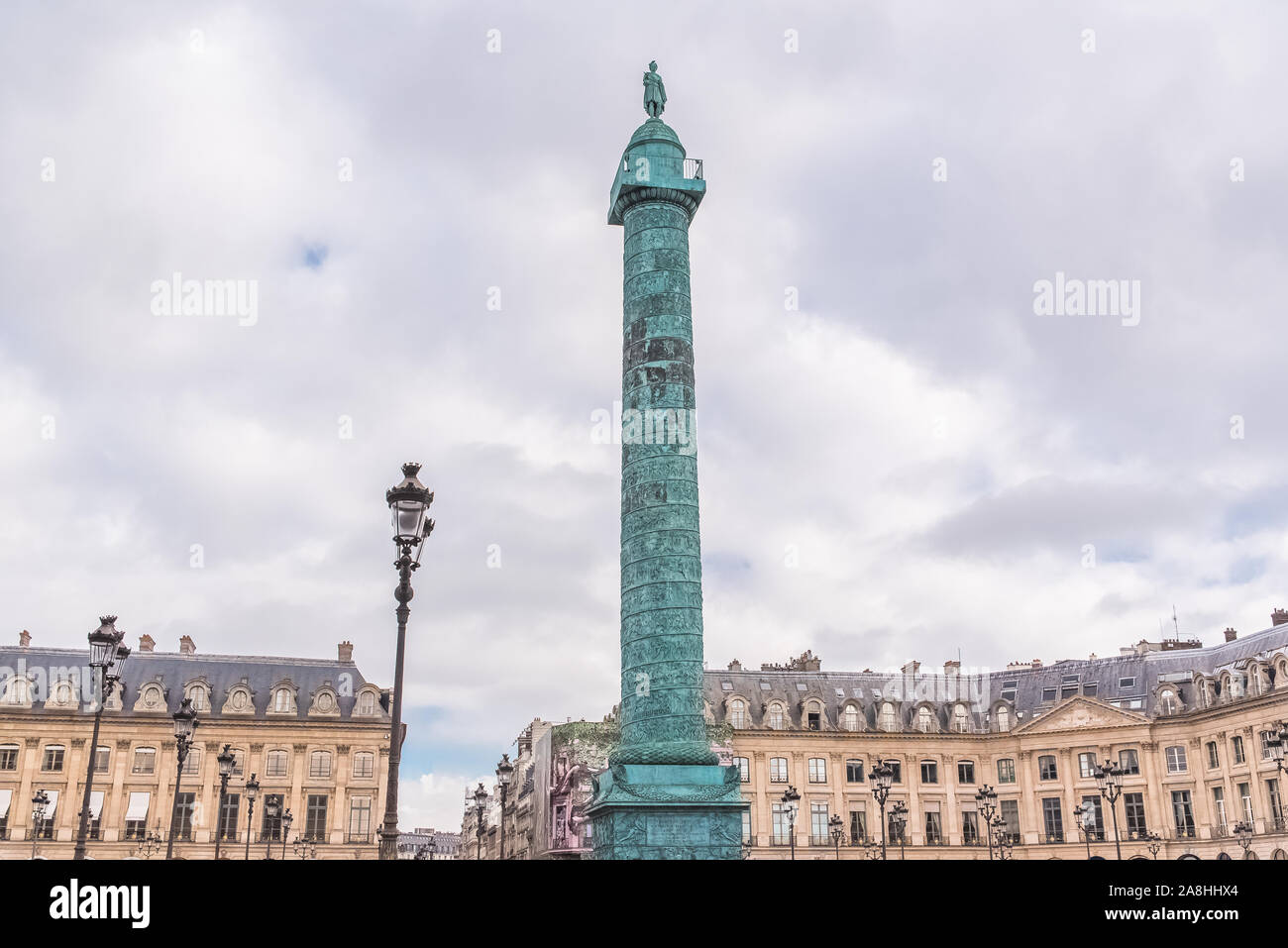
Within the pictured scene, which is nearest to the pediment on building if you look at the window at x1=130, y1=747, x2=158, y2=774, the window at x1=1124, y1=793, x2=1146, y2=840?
the window at x1=1124, y1=793, x2=1146, y2=840

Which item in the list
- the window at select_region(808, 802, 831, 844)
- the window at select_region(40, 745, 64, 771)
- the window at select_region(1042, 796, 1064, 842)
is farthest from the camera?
the window at select_region(1042, 796, 1064, 842)

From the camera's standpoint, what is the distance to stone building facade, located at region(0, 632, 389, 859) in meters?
46.8

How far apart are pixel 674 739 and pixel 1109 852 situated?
1463 inches

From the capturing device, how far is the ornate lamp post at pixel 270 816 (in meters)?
42.0

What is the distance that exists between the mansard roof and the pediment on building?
2970cm

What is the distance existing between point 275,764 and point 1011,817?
3320 cm

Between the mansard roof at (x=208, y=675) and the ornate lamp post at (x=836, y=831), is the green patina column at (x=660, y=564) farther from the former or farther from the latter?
the mansard roof at (x=208, y=675)

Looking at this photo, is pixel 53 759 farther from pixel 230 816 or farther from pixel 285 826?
pixel 285 826

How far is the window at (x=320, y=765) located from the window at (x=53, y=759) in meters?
10.2

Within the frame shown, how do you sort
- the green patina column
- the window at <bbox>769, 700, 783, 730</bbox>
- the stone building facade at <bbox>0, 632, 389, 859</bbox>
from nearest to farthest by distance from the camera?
the green patina column → the stone building facade at <bbox>0, 632, 389, 859</bbox> → the window at <bbox>769, 700, 783, 730</bbox>

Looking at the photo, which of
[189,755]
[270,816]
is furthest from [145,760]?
[270,816]

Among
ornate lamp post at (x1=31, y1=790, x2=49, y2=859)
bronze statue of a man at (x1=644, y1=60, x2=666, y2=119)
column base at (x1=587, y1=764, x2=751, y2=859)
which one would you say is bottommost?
column base at (x1=587, y1=764, x2=751, y2=859)

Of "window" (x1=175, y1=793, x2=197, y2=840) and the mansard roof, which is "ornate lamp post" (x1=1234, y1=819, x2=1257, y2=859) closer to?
the mansard roof
